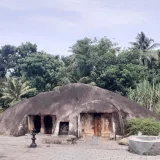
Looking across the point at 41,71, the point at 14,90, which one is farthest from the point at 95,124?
the point at 41,71

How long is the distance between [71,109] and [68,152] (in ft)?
23.4

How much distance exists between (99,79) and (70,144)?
48.8 ft

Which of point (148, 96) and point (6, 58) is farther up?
point (6, 58)

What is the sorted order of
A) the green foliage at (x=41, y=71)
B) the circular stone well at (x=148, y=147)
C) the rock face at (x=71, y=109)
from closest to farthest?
the circular stone well at (x=148, y=147), the rock face at (x=71, y=109), the green foliage at (x=41, y=71)

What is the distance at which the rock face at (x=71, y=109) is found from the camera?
22.9 m

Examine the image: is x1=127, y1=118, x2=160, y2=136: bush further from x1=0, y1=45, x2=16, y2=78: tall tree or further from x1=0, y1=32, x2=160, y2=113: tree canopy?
x1=0, y1=45, x2=16, y2=78: tall tree

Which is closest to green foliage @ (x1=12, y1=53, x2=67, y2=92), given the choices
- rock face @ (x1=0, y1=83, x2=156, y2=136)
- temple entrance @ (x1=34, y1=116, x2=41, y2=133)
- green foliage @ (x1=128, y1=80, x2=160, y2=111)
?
temple entrance @ (x1=34, y1=116, x2=41, y2=133)

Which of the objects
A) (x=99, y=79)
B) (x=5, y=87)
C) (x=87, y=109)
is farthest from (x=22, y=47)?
(x=87, y=109)

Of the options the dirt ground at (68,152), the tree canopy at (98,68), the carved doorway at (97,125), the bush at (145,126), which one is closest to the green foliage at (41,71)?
the tree canopy at (98,68)

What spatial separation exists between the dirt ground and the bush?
6.55 ft

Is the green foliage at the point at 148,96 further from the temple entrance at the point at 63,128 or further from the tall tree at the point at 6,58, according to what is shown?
the tall tree at the point at 6,58

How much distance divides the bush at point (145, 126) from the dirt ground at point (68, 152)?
200cm

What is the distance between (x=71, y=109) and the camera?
23844mm

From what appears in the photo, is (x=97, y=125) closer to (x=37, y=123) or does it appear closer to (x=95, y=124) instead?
(x=95, y=124)
